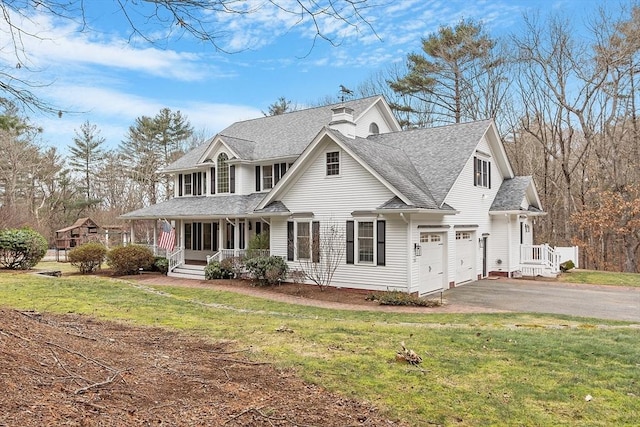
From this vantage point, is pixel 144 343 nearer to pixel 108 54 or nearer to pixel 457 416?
pixel 108 54

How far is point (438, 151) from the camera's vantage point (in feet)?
63.2

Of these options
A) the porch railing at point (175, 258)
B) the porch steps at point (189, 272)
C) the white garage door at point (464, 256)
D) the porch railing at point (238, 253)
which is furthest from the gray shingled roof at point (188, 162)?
the white garage door at point (464, 256)

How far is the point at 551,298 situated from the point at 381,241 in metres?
6.02

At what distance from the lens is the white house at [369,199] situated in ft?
51.4

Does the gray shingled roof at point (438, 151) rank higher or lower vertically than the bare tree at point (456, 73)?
lower

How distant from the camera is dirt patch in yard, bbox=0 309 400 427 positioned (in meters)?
3.76

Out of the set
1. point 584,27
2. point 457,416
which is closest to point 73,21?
point 457,416

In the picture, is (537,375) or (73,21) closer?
(73,21)

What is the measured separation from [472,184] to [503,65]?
1578 cm

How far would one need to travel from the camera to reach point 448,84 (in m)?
32.9

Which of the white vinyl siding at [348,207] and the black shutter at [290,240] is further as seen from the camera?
the black shutter at [290,240]

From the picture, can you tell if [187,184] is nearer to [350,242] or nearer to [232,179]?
[232,179]

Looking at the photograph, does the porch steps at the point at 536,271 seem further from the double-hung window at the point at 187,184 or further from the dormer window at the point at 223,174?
the double-hung window at the point at 187,184

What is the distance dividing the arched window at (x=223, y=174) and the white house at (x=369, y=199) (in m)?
0.07
